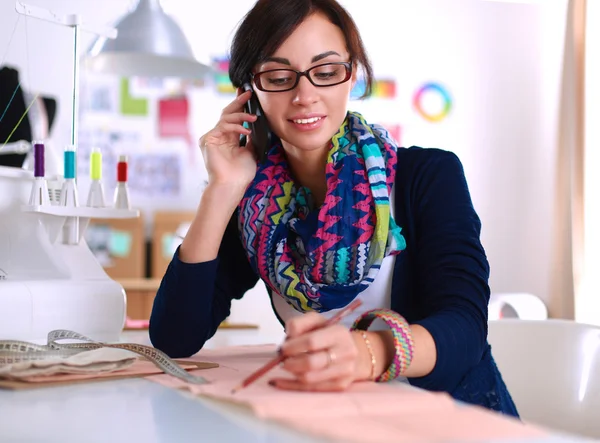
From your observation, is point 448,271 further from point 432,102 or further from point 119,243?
point 432,102

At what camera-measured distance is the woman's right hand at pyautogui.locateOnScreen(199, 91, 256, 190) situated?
4.28ft

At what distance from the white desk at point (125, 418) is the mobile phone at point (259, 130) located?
577mm

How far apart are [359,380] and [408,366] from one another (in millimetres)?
75

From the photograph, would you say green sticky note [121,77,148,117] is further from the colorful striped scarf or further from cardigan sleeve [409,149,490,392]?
cardigan sleeve [409,149,490,392]

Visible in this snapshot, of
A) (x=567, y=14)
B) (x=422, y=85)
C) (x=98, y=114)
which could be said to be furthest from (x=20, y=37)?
(x=567, y=14)

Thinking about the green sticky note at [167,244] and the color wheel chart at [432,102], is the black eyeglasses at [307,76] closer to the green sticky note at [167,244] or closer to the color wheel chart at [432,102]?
the green sticky note at [167,244]

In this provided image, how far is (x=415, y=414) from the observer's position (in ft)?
2.16

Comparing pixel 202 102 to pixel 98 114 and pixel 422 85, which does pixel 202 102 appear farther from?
pixel 422 85

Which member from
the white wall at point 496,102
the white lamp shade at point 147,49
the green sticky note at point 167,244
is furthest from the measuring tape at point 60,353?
the white wall at point 496,102

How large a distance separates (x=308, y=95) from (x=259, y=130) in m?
0.17

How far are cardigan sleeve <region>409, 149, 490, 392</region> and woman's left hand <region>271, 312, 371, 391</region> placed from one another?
190mm

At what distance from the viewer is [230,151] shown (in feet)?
4.44

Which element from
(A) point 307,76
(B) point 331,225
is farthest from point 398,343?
(A) point 307,76

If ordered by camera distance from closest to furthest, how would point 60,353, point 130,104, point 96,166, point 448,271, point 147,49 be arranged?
point 60,353, point 448,271, point 96,166, point 147,49, point 130,104
